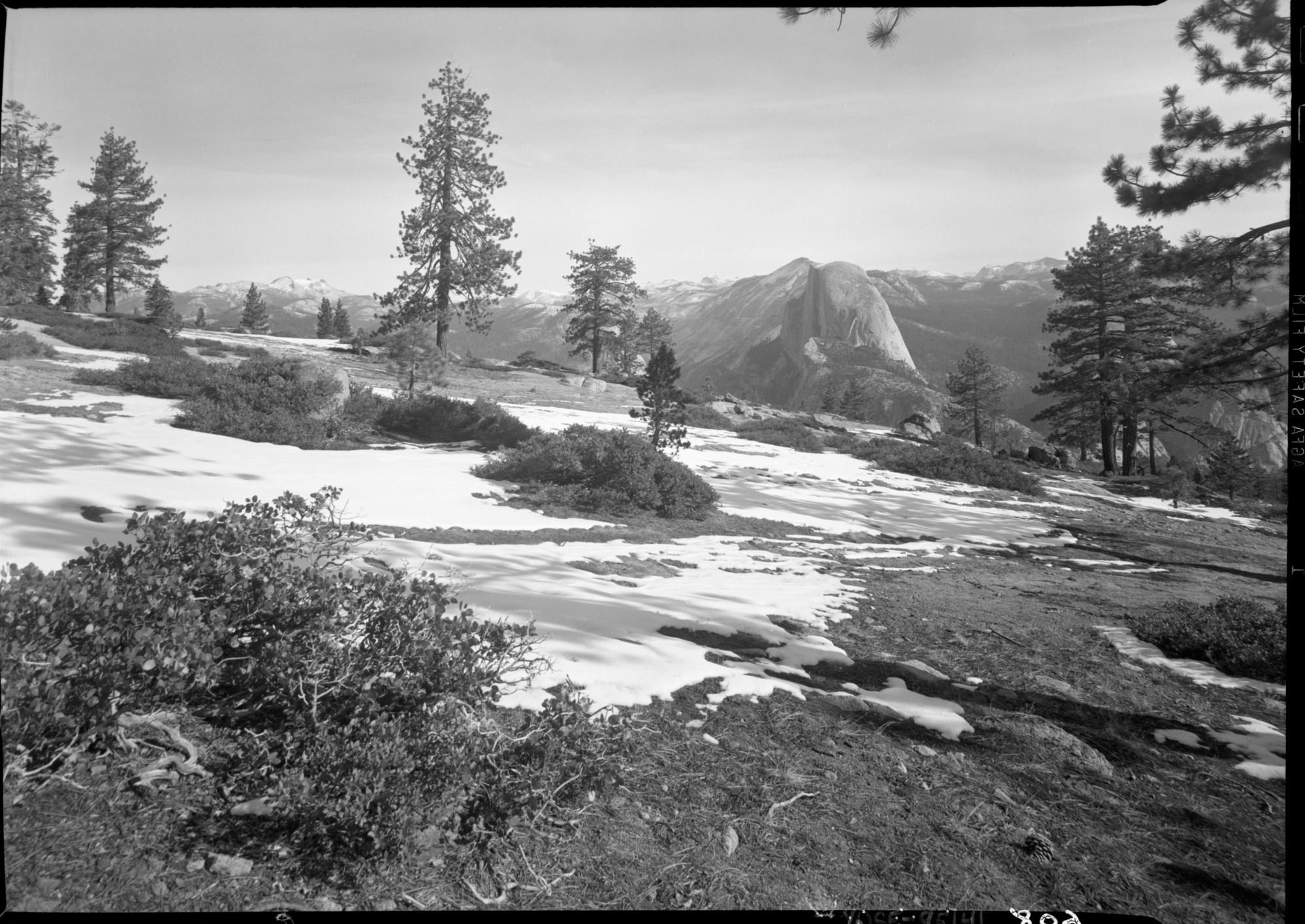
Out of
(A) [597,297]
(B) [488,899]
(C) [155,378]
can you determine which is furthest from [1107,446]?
(C) [155,378]

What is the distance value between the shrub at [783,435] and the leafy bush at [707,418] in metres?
0.61

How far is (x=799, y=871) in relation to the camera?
1772 millimetres

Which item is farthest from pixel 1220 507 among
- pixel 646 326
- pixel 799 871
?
pixel 646 326

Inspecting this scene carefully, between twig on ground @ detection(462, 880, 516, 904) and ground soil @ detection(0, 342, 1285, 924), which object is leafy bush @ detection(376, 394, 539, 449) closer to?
ground soil @ detection(0, 342, 1285, 924)

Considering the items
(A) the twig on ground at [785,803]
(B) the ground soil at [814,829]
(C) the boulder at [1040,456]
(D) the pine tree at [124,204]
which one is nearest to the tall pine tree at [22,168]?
(D) the pine tree at [124,204]

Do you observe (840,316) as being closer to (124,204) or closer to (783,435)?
(783,435)

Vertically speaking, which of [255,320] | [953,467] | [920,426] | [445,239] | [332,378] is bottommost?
[953,467]

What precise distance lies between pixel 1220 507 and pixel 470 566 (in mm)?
17312

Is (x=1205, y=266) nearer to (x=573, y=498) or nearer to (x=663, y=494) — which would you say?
(x=663, y=494)

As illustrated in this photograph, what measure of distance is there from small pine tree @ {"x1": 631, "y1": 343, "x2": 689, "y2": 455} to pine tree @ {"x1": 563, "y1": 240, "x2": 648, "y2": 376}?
1408 mm

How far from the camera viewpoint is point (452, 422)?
833cm

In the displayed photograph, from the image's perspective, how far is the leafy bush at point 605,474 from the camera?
254 inches

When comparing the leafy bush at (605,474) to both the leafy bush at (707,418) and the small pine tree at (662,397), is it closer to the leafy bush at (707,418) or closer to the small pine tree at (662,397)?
the small pine tree at (662,397)

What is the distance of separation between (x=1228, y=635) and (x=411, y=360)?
9168 mm
